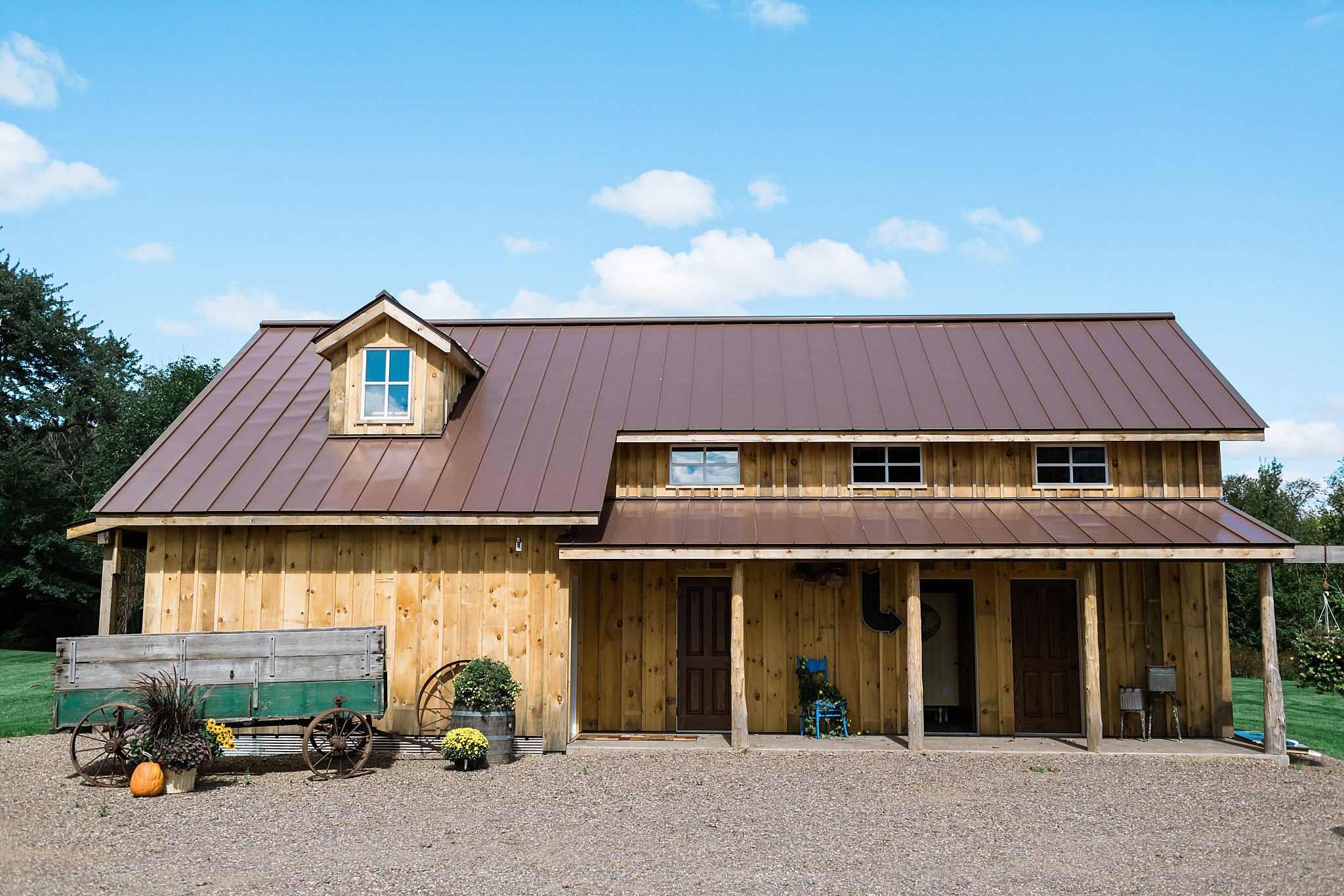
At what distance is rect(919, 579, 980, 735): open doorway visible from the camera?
1655 cm

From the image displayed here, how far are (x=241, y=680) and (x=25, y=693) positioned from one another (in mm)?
13294

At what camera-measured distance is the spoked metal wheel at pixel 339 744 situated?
12.6m

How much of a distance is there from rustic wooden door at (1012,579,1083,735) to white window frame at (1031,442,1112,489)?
1.57 m

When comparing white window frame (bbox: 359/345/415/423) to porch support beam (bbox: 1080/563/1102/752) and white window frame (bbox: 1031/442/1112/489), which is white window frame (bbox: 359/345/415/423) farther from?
porch support beam (bbox: 1080/563/1102/752)

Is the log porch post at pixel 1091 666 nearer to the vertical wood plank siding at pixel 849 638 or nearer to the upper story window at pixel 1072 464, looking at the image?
the vertical wood plank siding at pixel 849 638

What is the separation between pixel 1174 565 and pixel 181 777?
48.0 feet

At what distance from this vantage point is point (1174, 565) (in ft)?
52.4

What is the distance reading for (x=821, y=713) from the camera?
1542 centimetres

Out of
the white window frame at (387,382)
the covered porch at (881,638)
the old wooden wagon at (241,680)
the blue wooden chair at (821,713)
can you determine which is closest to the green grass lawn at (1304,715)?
the covered porch at (881,638)

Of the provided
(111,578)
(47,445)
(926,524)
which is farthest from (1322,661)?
(47,445)

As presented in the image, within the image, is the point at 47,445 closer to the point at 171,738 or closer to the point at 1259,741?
the point at 171,738

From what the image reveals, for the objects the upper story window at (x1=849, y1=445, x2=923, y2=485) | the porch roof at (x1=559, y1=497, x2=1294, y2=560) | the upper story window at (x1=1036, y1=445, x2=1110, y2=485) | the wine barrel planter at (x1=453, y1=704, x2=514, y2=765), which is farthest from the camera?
the upper story window at (x1=849, y1=445, x2=923, y2=485)

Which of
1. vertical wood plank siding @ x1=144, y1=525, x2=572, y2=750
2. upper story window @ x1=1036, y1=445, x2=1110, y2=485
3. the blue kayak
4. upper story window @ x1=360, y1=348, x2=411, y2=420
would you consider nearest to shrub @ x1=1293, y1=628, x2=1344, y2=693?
the blue kayak

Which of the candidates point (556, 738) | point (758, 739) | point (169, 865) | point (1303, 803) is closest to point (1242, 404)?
point (1303, 803)
